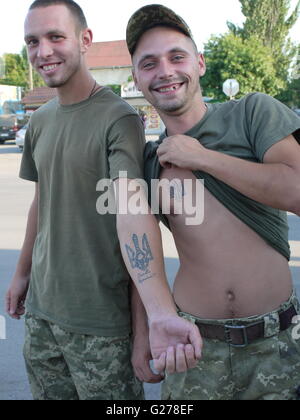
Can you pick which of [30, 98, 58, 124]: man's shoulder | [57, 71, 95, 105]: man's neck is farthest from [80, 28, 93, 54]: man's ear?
[30, 98, 58, 124]: man's shoulder

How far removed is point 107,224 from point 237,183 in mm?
548

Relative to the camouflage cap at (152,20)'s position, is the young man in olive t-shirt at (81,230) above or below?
below

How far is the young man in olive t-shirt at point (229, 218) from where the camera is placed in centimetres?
178

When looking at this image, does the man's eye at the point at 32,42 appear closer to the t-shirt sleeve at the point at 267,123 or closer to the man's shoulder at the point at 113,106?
the man's shoulder at the point at 113,106

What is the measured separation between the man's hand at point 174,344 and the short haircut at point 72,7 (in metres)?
1.25

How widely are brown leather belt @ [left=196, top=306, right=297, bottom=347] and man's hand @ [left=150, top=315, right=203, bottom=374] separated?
303mm

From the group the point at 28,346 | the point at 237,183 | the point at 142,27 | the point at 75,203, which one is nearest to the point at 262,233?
the point at 237,183

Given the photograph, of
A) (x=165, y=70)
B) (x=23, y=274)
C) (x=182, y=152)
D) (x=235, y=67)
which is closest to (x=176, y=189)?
(x=182, y=152)

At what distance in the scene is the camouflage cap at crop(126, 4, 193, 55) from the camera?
193 centimetres

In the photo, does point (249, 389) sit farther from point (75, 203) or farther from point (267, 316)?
point (75, 203)

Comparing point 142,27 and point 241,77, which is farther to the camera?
point 241,77

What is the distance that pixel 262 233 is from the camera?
184cm

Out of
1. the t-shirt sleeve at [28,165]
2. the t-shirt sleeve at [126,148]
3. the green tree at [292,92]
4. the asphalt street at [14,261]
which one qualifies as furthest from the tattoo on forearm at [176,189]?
the green tree at [292,92]
